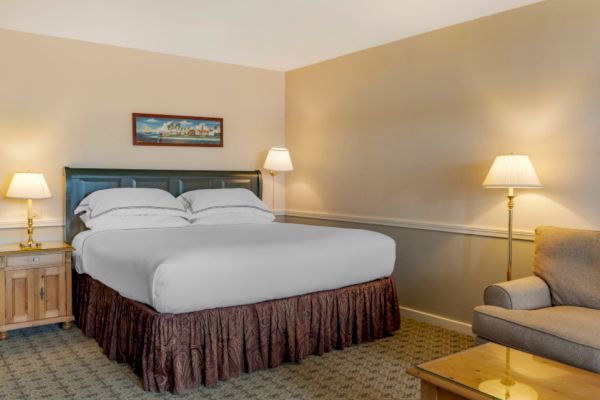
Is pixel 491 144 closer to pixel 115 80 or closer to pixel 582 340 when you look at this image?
pixel 582 340

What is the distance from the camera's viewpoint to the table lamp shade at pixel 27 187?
389cm

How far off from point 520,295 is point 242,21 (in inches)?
110

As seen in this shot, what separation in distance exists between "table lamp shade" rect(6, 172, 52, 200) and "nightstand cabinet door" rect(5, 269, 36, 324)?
0.57 m

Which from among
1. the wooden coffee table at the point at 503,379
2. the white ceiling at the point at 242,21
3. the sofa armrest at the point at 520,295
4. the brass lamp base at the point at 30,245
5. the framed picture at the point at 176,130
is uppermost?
the white ceiling at the point at 242,21

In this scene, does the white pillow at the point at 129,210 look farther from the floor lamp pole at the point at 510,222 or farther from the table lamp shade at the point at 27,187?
the floor lamp pole at the point at 510,222

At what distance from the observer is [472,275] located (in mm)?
3908

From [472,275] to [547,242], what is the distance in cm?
83

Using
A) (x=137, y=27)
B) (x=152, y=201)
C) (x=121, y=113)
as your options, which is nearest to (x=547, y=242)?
(x=152, y=201)

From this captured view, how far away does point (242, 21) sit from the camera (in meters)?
3.95

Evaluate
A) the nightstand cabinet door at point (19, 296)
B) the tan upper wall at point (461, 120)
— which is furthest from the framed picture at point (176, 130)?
the nightstand cabinet door at point (19, 296)

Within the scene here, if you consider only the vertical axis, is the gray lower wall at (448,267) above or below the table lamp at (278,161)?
below

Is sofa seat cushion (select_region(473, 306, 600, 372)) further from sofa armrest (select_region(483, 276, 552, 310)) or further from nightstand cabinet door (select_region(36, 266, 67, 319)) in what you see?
nightstand cabinet door (select_region(36, 266, 67, 319))

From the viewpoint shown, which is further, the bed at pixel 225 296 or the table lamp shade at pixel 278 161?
the table lamp shade at pixel 278 161

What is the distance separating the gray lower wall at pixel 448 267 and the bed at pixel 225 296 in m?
0.49
